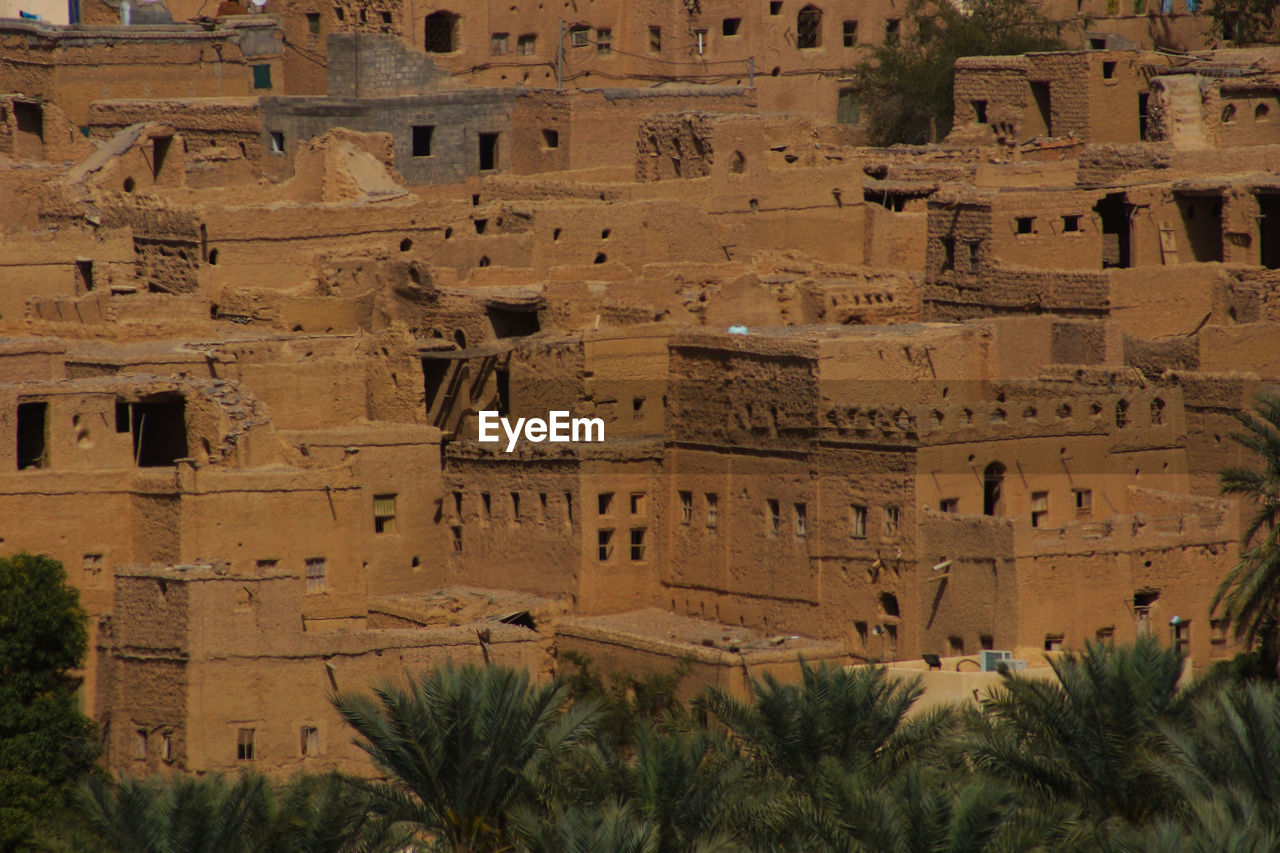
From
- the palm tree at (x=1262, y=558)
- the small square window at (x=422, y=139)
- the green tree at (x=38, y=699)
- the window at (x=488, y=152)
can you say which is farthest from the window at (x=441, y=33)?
the palm tree at (x=1262, y=558)

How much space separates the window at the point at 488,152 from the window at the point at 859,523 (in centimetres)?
1722

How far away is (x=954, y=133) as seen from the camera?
64.9 meters

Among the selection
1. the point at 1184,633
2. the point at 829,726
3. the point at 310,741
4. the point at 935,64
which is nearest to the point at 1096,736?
the point at 829,726

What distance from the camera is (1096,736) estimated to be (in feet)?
124

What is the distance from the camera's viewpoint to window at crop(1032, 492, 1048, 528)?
4988 centimetres

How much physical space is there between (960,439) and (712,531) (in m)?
4.61

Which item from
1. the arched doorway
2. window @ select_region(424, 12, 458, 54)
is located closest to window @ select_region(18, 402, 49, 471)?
the arched doorway

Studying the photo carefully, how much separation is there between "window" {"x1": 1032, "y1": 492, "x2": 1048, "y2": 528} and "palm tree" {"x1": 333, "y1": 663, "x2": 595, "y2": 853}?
43.7ft

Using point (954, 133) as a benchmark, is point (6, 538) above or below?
below

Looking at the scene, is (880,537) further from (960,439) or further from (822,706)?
(822,706)

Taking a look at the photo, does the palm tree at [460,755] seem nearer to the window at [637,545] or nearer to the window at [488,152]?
the window at [637,545]

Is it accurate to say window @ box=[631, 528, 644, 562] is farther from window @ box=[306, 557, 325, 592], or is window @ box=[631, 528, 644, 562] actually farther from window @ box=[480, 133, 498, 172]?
window @ box=[480, 133, 498, 172]

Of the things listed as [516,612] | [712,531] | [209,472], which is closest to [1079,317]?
[712,531]

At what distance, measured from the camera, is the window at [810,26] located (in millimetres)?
72062
